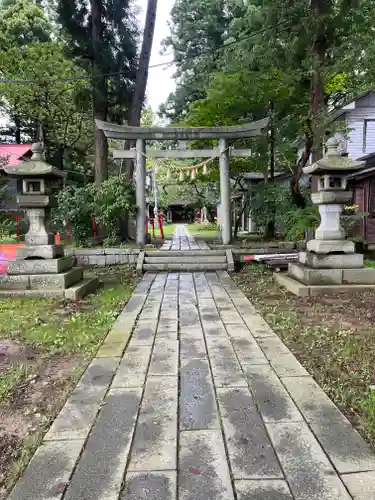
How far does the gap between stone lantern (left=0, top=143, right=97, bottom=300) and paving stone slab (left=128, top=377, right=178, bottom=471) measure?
3.60 m

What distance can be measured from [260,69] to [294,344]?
406 inches

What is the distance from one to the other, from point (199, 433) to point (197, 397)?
453 mm

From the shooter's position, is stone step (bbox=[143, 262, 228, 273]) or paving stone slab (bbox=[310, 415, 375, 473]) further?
stone step (bbox=[143, 262, 228, 273])

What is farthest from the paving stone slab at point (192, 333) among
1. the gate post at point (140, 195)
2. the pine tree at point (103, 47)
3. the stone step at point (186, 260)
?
the pine tree at point (103, 47)

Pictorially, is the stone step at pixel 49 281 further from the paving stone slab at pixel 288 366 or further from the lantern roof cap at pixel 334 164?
the lantern roof cap at pixel 334 164

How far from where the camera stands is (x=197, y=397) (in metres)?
2.65

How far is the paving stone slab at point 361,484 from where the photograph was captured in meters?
1.70

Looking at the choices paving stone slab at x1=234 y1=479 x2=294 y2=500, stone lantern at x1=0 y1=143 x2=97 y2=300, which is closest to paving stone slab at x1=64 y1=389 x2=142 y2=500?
paving stone slab at x1=234 y1=479 x2=294 y2=500

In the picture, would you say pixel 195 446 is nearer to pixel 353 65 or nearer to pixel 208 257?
pixel 208 257

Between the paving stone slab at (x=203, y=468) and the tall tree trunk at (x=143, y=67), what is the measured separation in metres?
11.0

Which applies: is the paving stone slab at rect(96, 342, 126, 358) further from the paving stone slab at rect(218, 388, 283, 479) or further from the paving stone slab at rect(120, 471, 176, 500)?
the paving stone slab at rect(120, 471, 176, 500)

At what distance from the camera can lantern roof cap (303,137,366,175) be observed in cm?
632

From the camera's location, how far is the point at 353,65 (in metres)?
8.86

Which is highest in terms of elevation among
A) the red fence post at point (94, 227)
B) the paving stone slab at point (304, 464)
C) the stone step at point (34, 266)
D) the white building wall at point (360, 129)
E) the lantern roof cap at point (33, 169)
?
the white building wall at point (360, 129)
